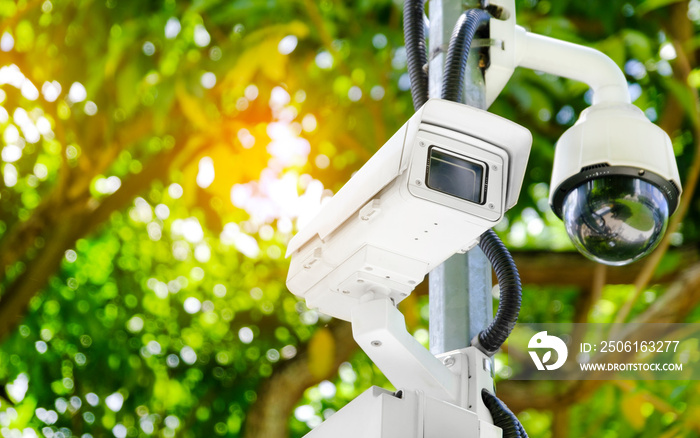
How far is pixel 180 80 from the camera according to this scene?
270 centimetres

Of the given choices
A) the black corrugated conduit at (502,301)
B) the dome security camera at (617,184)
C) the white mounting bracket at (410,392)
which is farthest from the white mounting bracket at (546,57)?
the white mounting bracket at (410,392)

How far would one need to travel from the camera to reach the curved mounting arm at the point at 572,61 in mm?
1411

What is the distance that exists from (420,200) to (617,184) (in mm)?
387

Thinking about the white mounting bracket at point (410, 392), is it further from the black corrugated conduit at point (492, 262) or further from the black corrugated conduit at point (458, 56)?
the black corrugated conduit at point (458, 56)

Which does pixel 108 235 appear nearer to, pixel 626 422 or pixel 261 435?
pixel 261 435

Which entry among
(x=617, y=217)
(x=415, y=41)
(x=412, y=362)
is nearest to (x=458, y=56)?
(x=415, y=41)

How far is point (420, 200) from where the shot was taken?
104 cm

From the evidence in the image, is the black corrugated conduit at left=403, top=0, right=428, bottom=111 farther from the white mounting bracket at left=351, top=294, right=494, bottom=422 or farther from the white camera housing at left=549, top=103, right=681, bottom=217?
the white mounting bracket at left=351, top=294, right=494, bottom=422

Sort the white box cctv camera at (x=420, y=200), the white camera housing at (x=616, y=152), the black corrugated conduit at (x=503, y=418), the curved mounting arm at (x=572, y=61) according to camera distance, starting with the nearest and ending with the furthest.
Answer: the white box cctv camera at (x=420, y=200) → the black corrugated conduit at (x=503, y=418) → the white camera housing at (x=616, y=152) → the curved mounting arm at (x=572, y=61)

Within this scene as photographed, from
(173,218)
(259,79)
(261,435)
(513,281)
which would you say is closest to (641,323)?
(261,435)

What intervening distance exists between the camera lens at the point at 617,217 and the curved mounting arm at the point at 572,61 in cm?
19

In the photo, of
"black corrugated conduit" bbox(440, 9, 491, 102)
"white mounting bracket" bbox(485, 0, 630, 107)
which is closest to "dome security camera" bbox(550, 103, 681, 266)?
"white mounting bracket" bbox(485, 0, 630, 107)

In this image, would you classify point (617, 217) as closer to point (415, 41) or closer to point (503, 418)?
point (503, 418)

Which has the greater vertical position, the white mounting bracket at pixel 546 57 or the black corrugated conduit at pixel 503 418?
the white mounting bracket at pixel 546 57
